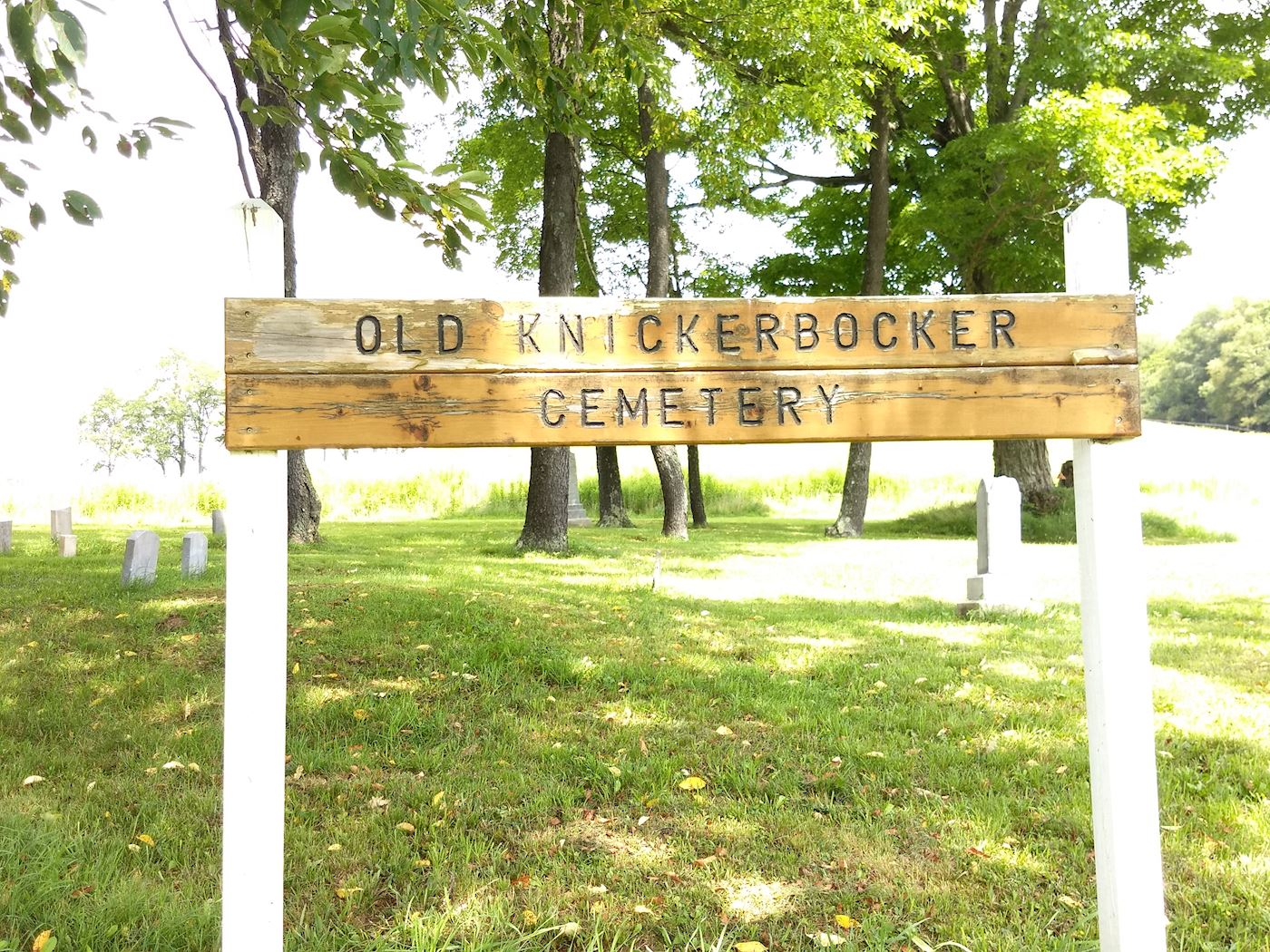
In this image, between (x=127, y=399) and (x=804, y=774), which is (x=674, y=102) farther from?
(x=127, y=399)

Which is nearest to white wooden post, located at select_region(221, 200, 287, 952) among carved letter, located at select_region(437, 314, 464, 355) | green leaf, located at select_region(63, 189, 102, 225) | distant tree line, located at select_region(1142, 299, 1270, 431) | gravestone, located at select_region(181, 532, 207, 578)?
carved letter, located at select_region(437, 314, 464, 355)

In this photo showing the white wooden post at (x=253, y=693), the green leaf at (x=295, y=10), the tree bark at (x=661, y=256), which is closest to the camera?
the white wooden post at (x=253, y=693)

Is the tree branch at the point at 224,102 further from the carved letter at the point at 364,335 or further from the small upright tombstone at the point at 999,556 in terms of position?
the small upright tombstone at the point at 999,556

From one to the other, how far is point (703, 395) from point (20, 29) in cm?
239

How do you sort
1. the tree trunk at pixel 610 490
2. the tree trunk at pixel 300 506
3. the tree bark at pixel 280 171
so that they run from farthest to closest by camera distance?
the tree trunk at pixel 610 490
the tree trunk at pixel 300 506
the tree bark at pixel 280 171

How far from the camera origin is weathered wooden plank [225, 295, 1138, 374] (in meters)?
2.39

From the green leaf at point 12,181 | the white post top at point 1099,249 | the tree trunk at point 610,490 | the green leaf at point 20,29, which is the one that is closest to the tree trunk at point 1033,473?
the tree trunk at point 610,490

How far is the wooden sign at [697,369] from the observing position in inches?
93.1

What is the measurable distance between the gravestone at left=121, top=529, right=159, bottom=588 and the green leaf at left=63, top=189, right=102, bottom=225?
15.8 feet

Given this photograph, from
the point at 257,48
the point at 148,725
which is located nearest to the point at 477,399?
the point at 257,48

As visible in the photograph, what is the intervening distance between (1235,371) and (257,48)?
7520 centimetres

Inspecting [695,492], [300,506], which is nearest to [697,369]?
[300,506]

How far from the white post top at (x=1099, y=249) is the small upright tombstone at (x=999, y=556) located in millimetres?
5874

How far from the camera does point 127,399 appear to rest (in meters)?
84.2
